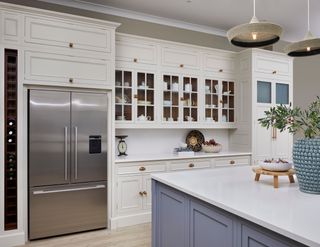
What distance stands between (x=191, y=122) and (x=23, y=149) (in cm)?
243

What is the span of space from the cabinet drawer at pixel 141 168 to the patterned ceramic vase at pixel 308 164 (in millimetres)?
2187

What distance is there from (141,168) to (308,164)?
2275mm

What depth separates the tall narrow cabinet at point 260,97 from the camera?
442 cm

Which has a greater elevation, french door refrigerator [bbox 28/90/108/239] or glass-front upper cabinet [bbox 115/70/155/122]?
glass-front upper cabinet [bbox 115/70/155/122]

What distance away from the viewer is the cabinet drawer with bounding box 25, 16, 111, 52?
2963mm

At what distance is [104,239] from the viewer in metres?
3.06

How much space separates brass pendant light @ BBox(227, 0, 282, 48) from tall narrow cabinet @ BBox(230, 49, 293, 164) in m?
2.46

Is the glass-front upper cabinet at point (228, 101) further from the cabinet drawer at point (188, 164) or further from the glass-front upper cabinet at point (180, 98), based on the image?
the cabinet drawer at point (188, 164)

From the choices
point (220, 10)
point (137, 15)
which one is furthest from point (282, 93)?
point (137, 15)

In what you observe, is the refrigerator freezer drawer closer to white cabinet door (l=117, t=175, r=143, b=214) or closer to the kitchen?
the kitchen

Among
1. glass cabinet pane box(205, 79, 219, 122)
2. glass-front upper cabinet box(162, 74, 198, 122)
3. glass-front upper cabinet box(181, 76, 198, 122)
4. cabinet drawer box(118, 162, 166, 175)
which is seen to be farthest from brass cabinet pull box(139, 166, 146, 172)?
glass cabinet pane box(205, 79, 219, 122)

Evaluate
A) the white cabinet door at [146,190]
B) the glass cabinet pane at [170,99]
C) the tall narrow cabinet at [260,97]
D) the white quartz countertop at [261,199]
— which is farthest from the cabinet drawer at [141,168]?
the tall narrow cabinet at [260,97]

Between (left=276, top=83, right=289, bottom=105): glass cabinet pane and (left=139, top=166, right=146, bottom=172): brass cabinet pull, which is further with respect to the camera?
(left=276, top=83, right=289, bottom=105): glass cabinet pane

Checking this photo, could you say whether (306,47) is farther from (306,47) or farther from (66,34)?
(66,34)
